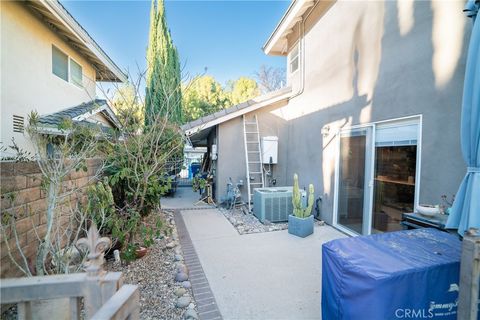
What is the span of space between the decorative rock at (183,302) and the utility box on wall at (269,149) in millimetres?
5830

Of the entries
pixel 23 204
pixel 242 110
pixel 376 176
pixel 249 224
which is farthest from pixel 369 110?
pixel 23 204

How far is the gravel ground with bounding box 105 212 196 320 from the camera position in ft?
9.09

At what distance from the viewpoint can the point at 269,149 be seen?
832 centimetres

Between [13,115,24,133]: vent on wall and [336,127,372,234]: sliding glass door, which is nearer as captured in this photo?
[336,127,372,234]: sliding glass door

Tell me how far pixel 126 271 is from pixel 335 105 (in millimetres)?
5767

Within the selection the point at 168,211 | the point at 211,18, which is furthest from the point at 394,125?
the point at 211,18

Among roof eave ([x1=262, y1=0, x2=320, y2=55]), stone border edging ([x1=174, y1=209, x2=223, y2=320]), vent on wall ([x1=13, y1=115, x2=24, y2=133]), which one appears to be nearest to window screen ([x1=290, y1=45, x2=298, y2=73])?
roof eave ([x1=262, y1=0, x2=320, y2=55])

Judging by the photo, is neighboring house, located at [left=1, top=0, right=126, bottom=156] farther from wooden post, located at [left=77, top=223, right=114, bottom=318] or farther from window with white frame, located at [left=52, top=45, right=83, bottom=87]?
wooden post, located at [left=77, top=223, right=114, bottom=318]

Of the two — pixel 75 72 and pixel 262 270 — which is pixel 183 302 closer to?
pixel 262 270

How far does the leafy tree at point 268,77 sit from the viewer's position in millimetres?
22252

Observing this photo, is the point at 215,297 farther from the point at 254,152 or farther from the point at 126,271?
the point at 254,152

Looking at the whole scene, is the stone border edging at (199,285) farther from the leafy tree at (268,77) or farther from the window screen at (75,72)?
the leafy tree at (268,77)

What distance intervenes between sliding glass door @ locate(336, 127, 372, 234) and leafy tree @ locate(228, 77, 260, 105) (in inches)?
701

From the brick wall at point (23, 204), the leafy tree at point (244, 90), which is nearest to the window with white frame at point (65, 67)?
the brick wall at point (23, 204)
